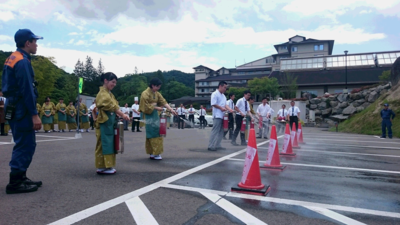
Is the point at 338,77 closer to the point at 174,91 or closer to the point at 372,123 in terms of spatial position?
the point at 372,123

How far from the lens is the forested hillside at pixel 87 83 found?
62.3 m

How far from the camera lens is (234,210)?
12.7ft

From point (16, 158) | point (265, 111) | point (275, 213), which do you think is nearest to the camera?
point (275, 213)

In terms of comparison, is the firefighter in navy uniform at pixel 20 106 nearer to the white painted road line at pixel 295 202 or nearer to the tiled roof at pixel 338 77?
the white painted road line at pixel 295 202

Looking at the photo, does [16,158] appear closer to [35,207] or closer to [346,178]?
[35,207]

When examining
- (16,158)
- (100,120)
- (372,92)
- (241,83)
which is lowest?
(16,158)

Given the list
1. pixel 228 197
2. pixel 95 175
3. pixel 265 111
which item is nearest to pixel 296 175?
pixel 228 197

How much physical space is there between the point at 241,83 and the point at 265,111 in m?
60.9

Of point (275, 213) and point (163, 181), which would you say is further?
point (163, 181)

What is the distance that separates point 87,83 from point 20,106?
327 ft

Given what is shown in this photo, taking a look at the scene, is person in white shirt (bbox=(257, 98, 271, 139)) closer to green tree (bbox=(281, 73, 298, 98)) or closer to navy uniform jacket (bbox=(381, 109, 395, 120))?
navy uniform jacket (bbox=(381, 109, 395, 120))

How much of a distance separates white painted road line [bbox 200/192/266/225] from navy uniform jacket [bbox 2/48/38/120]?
2.80 m

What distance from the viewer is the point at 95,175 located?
570cm

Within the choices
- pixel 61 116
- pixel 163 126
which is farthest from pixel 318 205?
pixel 61 116
